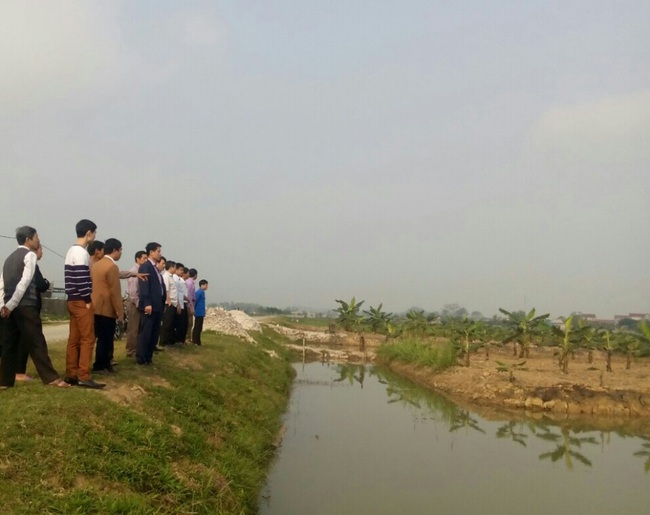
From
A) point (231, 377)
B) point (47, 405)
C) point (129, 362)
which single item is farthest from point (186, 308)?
point (47, 405)

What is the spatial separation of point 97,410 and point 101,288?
1.94m

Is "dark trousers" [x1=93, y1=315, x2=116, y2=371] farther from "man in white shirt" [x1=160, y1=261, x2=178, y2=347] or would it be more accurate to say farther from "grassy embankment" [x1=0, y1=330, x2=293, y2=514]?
"man in white shirt" [x1=160, y1=261, x2=178, y2=347]

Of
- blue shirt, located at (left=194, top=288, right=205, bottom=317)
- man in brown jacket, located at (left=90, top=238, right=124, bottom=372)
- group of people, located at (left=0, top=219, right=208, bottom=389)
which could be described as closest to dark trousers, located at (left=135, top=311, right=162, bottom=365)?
group of people, located at (left=0, top=219, right=208, bottom=389)

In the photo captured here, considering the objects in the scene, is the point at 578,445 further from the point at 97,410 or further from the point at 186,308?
the point at 97,410

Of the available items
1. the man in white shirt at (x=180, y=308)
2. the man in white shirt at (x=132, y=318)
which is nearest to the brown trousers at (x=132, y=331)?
the man in white shirt at (x=132, y=318)

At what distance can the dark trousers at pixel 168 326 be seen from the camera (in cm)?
1092

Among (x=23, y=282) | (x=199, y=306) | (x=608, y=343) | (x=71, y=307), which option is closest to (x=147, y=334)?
(x=71, y=307)

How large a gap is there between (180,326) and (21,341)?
19.6ft

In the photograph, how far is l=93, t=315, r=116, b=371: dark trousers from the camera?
265 inches

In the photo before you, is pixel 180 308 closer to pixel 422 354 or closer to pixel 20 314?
pixel 20 314

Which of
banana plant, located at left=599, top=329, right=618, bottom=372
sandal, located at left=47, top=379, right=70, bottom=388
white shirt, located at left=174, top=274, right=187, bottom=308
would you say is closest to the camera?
sandal, located at left=47, top=379, right=70, bottom=388

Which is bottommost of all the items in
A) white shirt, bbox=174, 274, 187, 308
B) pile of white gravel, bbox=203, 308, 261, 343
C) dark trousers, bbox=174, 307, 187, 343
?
pile of white gravel, bbox=203, 308, 261, 343

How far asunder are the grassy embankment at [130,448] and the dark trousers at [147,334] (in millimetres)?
247

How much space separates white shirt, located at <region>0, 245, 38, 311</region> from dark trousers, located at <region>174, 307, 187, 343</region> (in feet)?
19.2
